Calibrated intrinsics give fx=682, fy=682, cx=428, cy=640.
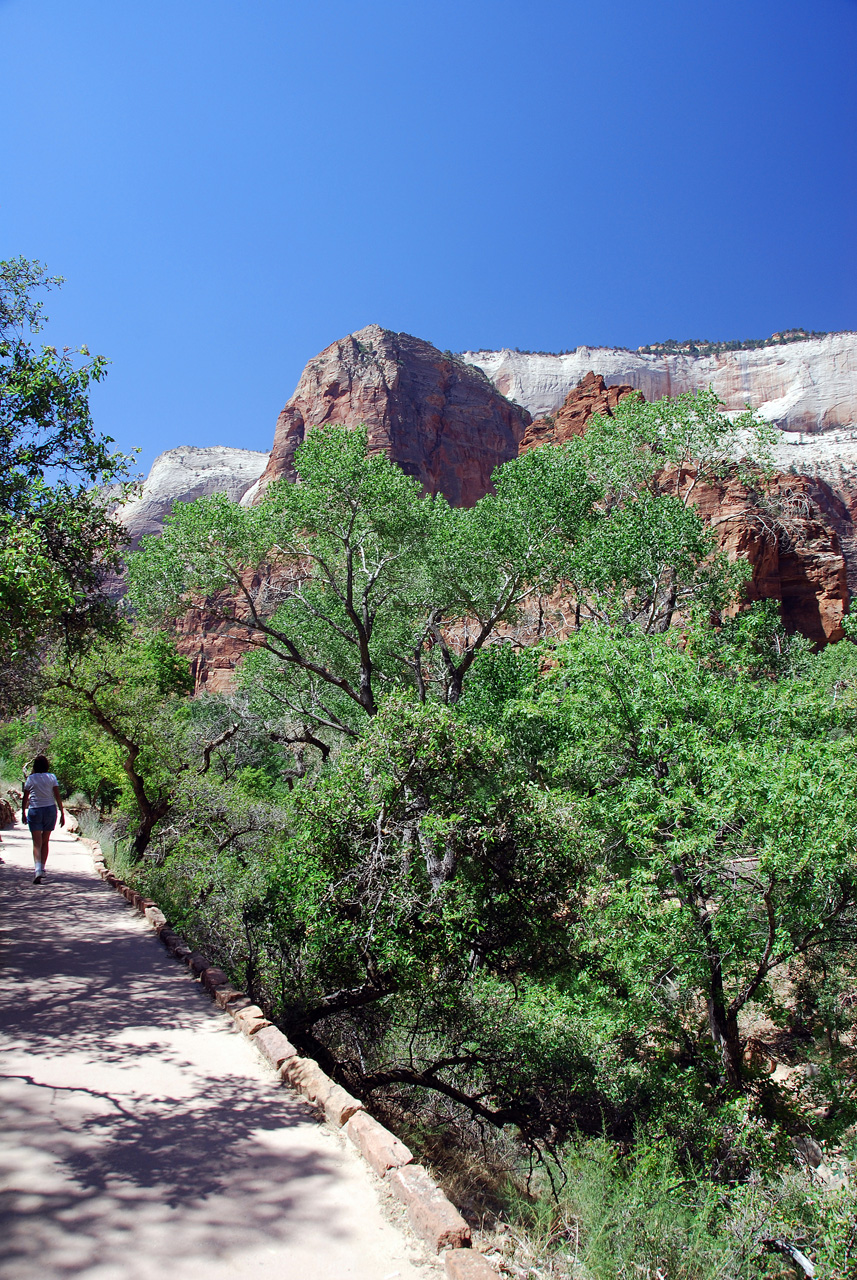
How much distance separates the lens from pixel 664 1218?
4668 millimetres

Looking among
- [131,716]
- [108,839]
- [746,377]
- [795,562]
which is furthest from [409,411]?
[131,716]

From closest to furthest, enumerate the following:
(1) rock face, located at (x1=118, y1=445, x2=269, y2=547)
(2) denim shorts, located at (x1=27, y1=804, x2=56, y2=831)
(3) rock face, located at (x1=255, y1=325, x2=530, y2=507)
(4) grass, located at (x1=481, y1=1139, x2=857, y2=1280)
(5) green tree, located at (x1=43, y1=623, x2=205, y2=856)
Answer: (4) grass, located at (x1=481, y1=1139, x2=857, y2=1280) < (2) denim shorts, located at (x1=27, y1=804, x2=56, y2=831) < (5) green tree, located at (x1=43, y1=623, x2=205, y2=856) < (3) rock face, located at (x1=255, y1=325, x2=530, y2=507) < (1) rock face, located at (x1=118, y1=445, x2=269, y2=547)

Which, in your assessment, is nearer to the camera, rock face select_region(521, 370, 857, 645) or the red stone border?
the red stone border

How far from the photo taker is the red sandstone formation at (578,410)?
4659cm

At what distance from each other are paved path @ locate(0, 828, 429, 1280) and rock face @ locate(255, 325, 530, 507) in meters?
62.7

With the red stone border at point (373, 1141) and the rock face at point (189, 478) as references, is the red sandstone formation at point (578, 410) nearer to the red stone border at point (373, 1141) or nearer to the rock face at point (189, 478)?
the red stone border at point (373, 1141)

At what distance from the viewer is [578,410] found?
1898 inches

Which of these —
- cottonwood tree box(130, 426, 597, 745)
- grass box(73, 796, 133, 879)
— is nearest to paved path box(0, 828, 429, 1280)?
cottonwood tree box(130, 426, 597, 745)

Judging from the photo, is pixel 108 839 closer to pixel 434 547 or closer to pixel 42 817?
pixel 42 817

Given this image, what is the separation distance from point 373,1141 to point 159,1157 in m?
1.25

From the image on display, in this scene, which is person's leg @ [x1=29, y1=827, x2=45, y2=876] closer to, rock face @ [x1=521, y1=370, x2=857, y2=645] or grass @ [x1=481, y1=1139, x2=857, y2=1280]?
grass @ [x1=481, y1=1139, x2=857, y2=1280]

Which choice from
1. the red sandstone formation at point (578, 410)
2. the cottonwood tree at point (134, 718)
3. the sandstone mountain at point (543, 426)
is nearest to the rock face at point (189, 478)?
the sandstone mountain at point (543, 426)

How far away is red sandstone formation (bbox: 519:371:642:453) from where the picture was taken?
4659 cm

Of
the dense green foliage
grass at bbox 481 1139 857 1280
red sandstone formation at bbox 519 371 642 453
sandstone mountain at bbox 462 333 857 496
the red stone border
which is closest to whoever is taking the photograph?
the red stone border
